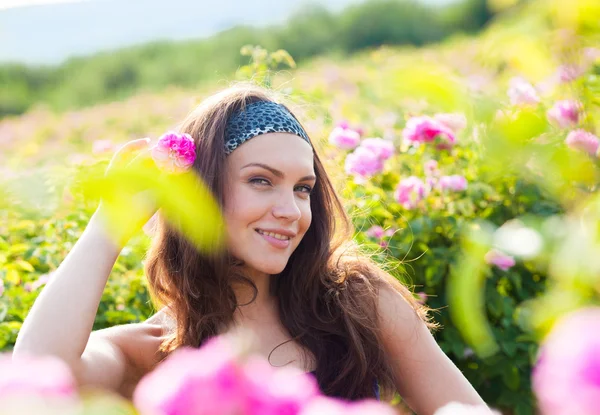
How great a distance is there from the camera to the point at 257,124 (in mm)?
2008

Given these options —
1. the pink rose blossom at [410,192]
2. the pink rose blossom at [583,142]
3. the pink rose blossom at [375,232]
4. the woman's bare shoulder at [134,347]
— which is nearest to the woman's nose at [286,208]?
the woman's bare shoulder at [134,347]

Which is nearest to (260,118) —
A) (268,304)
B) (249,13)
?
(268,304)

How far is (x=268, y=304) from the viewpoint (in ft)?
7.03

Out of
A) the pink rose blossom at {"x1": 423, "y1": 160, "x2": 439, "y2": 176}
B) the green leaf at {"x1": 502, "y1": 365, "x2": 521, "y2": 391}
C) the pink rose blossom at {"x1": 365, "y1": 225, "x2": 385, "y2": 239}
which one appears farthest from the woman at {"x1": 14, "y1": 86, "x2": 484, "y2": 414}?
the pink rose blossom at {"x1": 423, "y1": 160, "x2": 439, "y2": 176}

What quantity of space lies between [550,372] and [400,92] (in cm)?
16

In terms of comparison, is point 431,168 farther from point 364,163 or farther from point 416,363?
point 416,363

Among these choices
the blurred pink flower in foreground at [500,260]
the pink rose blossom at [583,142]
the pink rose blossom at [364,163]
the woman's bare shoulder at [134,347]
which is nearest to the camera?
the pink rose blossom at [583,142]

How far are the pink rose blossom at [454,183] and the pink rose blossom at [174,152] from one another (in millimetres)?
1342

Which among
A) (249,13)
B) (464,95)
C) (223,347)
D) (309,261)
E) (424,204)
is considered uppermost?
(464,95)

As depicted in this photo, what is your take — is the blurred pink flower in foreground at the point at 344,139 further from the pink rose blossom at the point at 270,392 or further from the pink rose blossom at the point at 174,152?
the pink rose blossom at the point at 270,392

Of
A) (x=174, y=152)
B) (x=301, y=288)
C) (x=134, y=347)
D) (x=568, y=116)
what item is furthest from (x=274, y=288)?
(x=568, y=116)

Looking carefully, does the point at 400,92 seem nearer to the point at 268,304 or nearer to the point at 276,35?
the point at 268,304

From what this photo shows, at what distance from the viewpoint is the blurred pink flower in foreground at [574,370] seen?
0.34 m

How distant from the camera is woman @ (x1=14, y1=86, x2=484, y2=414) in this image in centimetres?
190
